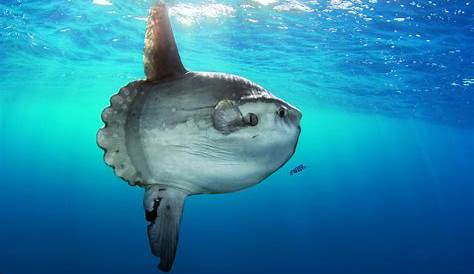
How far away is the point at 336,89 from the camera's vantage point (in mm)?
23438

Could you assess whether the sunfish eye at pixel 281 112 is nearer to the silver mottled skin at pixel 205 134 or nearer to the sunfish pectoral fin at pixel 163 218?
the silver mottled skin at pixel 205 134

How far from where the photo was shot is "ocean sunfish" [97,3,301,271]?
161 cm

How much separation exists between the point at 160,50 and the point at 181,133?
51 cm

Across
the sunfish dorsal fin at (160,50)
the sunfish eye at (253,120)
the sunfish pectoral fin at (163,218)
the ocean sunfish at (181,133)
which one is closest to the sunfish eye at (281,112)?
the ocean sunfish at (181,133)

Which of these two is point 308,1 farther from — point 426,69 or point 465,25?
point 426,69

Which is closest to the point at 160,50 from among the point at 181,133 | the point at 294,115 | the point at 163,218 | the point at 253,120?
the point at 181,133

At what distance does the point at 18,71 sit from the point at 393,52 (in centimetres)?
2348

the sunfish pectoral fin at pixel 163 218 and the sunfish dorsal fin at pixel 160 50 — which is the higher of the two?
the sunfish dorsal fin at pixel 160 50

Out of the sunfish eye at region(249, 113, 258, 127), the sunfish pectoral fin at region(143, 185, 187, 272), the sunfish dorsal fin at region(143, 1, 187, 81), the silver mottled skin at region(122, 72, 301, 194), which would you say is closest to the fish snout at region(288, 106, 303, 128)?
the silver mottled skin at region(122, 72, 301, 194)

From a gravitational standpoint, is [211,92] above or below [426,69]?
below

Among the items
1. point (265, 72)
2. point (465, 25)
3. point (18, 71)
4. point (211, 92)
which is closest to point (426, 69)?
point (465, 25)

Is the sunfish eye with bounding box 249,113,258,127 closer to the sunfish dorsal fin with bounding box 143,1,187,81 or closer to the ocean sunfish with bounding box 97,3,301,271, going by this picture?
the ocean sunfish with bounding box 97,3,301,271

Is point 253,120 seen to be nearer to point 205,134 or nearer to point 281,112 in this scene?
point 281,112

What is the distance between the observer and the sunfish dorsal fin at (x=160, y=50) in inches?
72.0
